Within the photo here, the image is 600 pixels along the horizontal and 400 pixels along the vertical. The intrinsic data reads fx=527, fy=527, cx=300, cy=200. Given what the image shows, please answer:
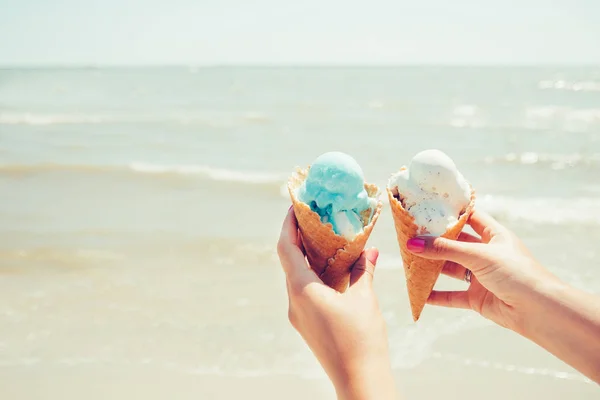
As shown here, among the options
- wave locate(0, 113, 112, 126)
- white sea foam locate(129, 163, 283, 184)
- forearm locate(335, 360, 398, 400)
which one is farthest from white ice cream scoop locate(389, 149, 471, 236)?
wave locate(0, 113, 112, 126)

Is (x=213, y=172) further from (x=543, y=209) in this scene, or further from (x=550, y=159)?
(x=550, y=159)

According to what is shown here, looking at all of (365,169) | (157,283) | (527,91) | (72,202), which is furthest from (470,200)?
(527,91)

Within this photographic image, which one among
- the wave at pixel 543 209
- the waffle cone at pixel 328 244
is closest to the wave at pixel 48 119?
the wave at pixel 543 209

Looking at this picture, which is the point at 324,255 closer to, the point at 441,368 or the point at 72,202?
the point at 441,368

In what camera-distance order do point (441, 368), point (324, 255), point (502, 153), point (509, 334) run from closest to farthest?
point (324, 255), point (441, 368), point (509, 334), point (502, 153)

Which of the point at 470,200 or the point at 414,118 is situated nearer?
the point at 470,200
